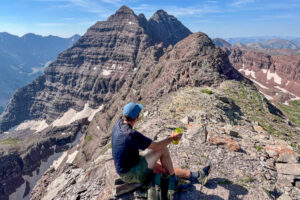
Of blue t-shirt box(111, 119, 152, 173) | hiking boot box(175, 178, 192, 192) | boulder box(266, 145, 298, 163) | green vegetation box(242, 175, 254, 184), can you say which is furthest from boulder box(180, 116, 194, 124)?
blue t-shirt box(111, 119, 152, 173)

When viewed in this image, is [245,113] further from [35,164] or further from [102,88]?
[102,88]

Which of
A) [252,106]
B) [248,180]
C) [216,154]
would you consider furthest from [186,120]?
[252,106]

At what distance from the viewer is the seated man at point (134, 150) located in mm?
7473

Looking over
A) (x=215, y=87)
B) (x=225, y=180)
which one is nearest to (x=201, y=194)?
(x=225, y=180)

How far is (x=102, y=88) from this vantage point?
18388 cm

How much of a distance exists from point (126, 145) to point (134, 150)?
18.4 inches

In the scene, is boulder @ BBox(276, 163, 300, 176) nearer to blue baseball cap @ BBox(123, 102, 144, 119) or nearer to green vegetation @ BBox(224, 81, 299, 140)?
blue baseball cap @ BBox(123, 102, 144, 119)

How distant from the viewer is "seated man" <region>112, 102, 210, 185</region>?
7.47m

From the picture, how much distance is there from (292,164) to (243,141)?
3.70m

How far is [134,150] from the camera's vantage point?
780cm

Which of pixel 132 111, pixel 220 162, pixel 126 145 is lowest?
pixel 220 162

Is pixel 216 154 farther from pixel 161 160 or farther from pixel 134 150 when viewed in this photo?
pixel 134 150

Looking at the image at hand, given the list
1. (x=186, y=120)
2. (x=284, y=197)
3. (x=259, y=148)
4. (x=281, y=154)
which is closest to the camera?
(x=284, y=197)

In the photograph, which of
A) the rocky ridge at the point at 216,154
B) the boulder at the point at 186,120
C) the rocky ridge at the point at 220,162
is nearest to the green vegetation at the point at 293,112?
the rocky ridge at the point at 216,154
